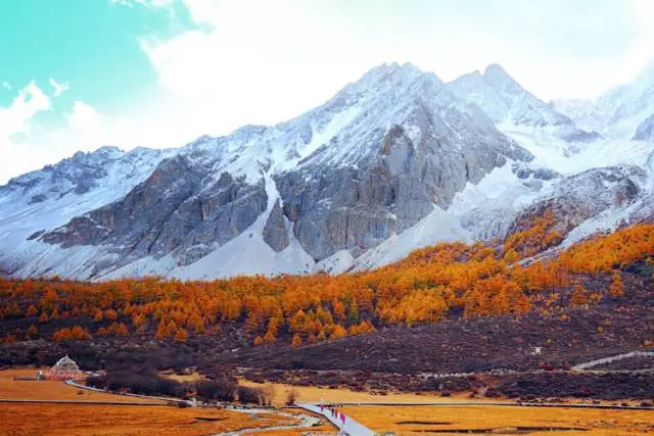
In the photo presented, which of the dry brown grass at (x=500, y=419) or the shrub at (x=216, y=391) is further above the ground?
the shrub at (x=216, y=391)

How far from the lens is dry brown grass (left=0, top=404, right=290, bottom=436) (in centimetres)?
4144

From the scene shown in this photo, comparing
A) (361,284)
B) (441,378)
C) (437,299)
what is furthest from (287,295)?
(441,378)

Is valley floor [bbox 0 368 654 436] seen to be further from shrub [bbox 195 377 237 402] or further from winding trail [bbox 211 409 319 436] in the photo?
shrub [bbox 195 377 237 402]

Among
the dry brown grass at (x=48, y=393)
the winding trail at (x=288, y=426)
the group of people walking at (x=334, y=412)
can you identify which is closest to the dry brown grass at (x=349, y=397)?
the group of people walking at (x=334, y=412)

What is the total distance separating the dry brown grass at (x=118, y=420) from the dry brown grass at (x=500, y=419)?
889 centimetres

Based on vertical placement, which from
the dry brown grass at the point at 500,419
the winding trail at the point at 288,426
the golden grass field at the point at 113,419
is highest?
the golden grass field at the point at 113,419

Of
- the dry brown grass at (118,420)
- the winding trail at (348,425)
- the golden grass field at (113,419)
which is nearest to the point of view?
the dry brown grass at (118,420)

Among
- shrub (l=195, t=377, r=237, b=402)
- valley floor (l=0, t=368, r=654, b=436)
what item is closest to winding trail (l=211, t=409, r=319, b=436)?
valley floor (l=0, t=368, r=654, b=436)

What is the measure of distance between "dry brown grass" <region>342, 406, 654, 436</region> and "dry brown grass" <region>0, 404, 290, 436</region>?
889 cm

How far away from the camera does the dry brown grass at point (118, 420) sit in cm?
4144

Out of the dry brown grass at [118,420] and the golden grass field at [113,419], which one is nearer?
the dry brown grass at [118,420]

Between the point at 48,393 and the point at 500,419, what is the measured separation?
44.7 metres

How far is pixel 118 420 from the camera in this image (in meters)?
47.0

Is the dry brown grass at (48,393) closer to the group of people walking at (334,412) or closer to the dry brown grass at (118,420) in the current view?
the dry brown grass at (118,420)
